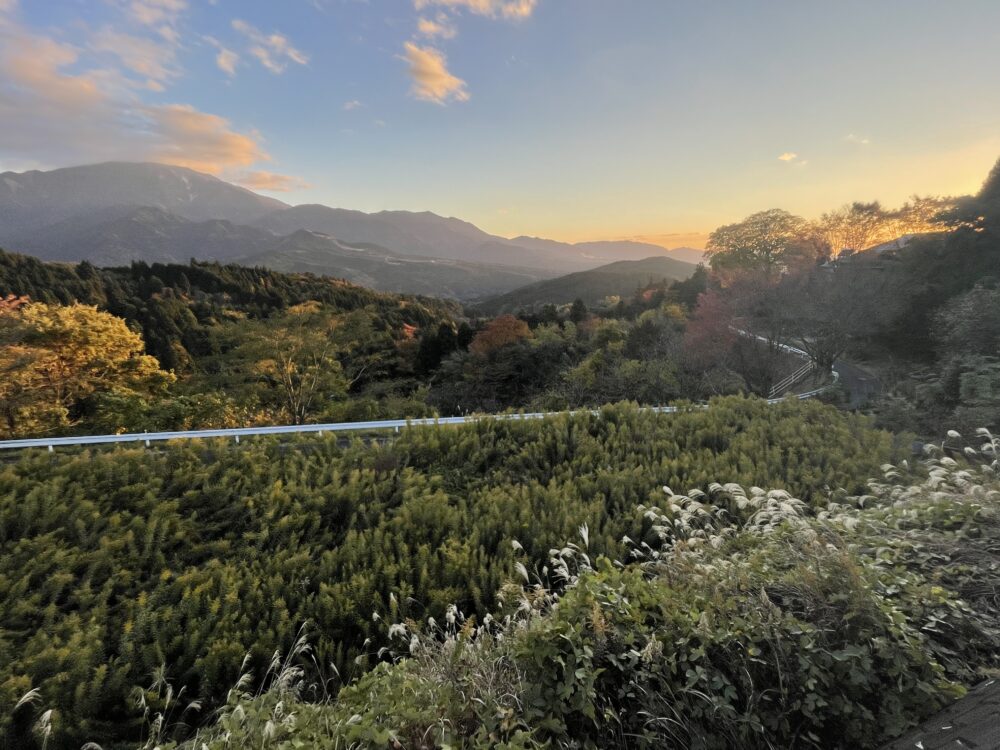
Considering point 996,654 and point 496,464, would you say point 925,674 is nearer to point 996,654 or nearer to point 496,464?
point 996,654

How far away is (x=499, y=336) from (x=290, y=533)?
27.8 meters

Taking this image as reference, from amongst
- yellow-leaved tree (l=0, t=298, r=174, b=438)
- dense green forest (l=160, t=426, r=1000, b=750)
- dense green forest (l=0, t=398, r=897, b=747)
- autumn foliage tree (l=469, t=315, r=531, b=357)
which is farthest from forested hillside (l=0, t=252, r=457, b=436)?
dense green forest (l=160, t=426, r=1000, b=750)

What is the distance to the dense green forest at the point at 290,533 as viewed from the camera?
4.04 m

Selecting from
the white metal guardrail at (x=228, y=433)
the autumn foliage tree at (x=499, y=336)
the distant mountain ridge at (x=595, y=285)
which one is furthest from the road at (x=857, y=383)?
the distant mountain ridge at (x=595, y=285)

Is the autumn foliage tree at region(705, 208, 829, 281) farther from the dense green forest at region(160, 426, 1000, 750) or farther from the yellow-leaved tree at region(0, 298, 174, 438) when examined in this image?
the yellow-leaved tree at region(0, 298, 174, 438)

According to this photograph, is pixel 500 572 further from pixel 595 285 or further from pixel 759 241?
pixel 595 285

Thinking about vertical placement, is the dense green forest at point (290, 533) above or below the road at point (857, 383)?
above

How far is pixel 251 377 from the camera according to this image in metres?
21.9

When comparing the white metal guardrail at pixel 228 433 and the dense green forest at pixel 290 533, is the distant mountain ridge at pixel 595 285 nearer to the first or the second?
the white metal guardrail at pixel 228 433

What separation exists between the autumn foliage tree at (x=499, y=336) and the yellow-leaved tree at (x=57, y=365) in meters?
19.8

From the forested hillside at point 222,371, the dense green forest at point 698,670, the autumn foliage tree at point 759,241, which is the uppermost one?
the autumn foliage tree at point 759,241

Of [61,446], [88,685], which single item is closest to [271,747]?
[88,685]

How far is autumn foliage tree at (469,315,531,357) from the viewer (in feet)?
107

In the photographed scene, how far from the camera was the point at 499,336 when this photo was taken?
1305 inches
